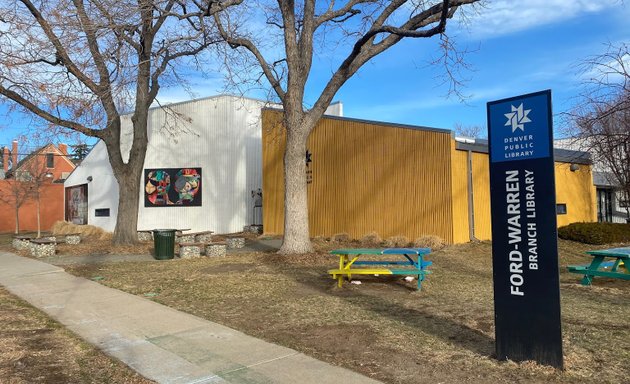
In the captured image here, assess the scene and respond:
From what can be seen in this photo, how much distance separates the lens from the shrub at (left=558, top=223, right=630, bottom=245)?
1702 centimetres

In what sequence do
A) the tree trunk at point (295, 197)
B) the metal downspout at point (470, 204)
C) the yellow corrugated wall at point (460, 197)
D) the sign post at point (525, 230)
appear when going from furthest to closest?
the metal downspout at point (470, 204) → the yellow corrugated wall at point (460, 197) → the tree trunk at point (295, 197) → the sign post at point (525, 230)

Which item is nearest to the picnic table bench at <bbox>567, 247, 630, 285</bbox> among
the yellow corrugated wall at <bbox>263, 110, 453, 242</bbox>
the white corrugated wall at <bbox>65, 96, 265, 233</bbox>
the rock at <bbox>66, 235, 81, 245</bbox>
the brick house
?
the yellow corrugated wall at <bbox>263, 110, 453, 242</bbox>

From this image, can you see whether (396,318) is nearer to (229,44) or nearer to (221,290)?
(221,290)

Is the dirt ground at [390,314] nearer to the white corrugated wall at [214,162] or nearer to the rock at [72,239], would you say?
the rock at [72,239]

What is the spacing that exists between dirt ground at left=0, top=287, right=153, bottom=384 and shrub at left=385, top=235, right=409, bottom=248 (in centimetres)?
1146

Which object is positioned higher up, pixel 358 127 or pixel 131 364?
pixel 358 127

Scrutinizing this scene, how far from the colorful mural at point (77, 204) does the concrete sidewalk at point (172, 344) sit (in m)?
23.6

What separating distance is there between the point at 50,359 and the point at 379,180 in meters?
13.6

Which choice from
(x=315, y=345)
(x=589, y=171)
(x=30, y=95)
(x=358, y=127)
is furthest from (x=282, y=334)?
(x=589, y=171)

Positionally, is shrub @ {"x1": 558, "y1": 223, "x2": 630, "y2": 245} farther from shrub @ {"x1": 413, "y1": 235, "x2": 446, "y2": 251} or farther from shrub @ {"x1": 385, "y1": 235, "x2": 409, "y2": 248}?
shrub @ {"x1": 385, "y1": 235, "x2": 409, "y2": 248}

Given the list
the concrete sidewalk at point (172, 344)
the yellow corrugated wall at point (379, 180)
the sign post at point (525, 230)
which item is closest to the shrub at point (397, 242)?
the yellow corrugated wall at point (379, 180)

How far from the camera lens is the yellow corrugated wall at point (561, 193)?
54.0 feet

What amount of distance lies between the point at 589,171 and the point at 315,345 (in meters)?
20.0

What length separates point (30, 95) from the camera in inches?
652
